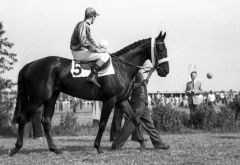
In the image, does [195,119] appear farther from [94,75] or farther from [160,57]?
[94,75]

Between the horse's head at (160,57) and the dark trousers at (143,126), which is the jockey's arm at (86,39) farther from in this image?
the dark trousers at (143,126)

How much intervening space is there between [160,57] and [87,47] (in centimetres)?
152

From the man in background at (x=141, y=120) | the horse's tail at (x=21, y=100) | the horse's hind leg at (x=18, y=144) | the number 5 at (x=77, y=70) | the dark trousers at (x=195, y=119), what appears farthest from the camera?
the dark trousers at (x=195, y=119)

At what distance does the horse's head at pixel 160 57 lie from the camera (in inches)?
452

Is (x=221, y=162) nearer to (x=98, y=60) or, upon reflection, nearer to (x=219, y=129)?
(x=98, y=60)

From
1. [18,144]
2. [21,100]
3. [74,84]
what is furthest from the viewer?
[21,100]

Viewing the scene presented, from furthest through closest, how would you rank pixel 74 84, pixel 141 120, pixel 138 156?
pixel 141 120, pixel 74 84, pixel 138 156

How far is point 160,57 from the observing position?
37.7ft

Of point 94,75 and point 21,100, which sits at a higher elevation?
point 94,75

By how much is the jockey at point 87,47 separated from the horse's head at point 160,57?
0.97 meters

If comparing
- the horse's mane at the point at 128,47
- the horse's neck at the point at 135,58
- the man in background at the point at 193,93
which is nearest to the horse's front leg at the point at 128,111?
the horse's neck at the point at 135,58

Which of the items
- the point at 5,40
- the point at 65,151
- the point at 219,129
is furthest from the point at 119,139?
the point at 5,40

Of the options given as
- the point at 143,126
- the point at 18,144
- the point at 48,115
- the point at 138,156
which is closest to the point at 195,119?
the point at 143,126

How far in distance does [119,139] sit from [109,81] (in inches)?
60.0
